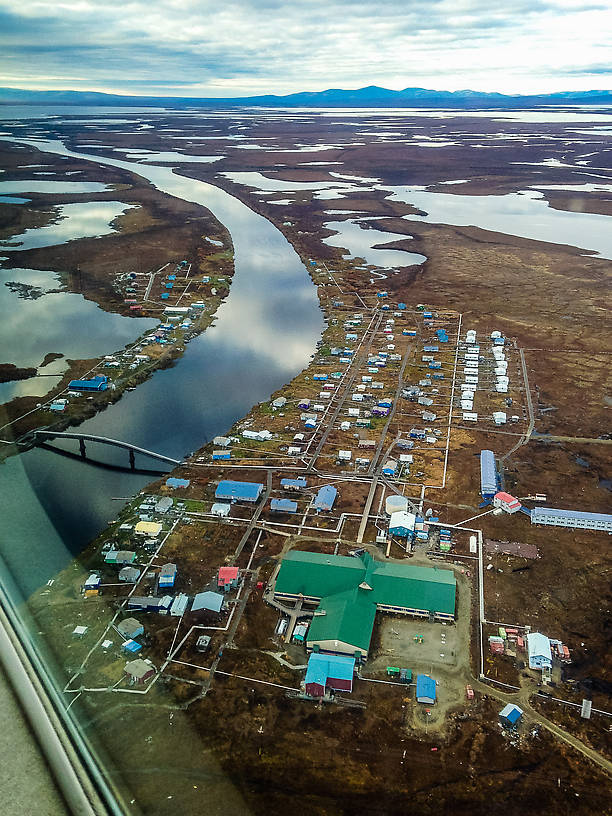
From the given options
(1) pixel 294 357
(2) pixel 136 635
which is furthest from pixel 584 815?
(1) pixel 294 357

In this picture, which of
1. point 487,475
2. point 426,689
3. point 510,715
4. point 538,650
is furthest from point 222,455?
point 510,715

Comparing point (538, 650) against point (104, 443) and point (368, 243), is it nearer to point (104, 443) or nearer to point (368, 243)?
point (104, 443)

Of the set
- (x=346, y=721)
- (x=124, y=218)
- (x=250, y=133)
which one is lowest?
(x=346, y=721)

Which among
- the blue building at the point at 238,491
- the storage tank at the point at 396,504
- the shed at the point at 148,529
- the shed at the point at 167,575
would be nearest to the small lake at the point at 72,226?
the blue building at the point at 238,491

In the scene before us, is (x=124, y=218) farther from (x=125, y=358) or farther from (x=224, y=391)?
(x=224, y=391)

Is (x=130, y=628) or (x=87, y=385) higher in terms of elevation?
(x=87, y=385)

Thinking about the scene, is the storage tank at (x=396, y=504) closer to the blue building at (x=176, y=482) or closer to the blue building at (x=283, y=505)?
the blue building at (x=283, y=505)
